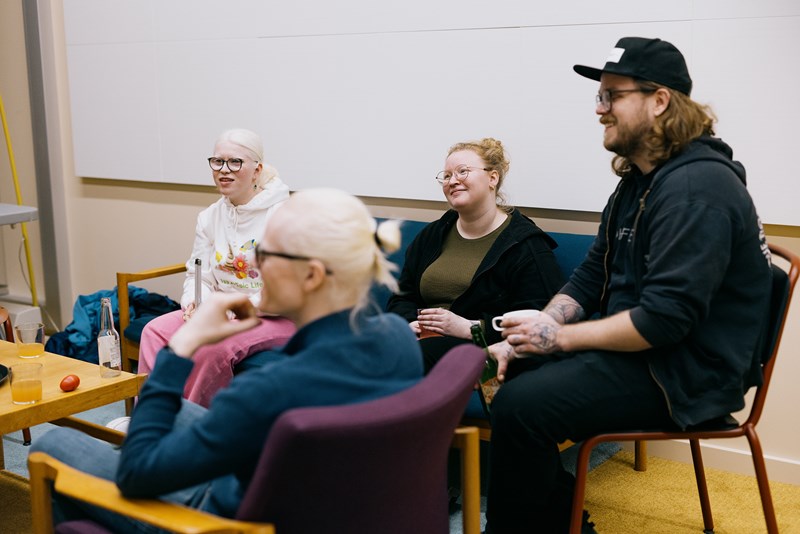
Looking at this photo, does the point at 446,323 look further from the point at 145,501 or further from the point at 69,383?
the point at 145,501

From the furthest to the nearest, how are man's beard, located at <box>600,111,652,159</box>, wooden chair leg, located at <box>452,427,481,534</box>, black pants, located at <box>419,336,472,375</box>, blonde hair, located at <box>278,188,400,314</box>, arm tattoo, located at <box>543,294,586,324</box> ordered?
1. black pants, located at <box>419,336,472,375</box>
2. arm tattoo, located at <box>543,294,586,324</box>
3. man's beard, located at <box>600,111,652,159</box>
4. wooden chair leg, located at <box>452,427,481,534</box>
5. blonde hair, located at <box>278,188,400,314</box>

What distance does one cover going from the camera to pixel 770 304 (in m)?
2.26

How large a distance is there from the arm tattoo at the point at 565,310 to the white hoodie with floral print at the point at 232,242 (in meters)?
1.28

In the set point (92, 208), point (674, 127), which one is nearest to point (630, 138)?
point (674, 127)

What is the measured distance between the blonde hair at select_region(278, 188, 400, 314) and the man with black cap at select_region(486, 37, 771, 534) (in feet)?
2.65

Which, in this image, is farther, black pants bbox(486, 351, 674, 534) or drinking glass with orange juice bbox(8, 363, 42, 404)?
drinking glass with orange juice bbox(8, 363, 42, 404)

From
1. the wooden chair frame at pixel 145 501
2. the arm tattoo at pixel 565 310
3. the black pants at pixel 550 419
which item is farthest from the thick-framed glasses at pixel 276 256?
the arm tattoo at pixel 565 310

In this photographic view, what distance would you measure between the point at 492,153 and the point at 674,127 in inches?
38.1

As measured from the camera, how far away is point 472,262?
314 cm

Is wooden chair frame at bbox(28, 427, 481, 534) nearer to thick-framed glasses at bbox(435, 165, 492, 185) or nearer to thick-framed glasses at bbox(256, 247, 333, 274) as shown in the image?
thick-framed glasses at bbox(256, 247, 333, 274)

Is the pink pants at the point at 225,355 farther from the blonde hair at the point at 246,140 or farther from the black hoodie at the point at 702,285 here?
the black hoodie at the point at 702,285

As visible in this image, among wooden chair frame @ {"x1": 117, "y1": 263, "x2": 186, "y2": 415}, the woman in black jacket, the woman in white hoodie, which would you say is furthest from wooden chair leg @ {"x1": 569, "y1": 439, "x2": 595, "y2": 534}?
wooden chair frame @ {"x1": 117, "y1": 263, "x2": 186, "y2": 415}

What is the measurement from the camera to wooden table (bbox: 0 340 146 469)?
8.28 feet

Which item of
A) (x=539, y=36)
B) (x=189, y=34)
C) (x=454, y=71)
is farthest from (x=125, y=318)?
(x=539, y=36)
